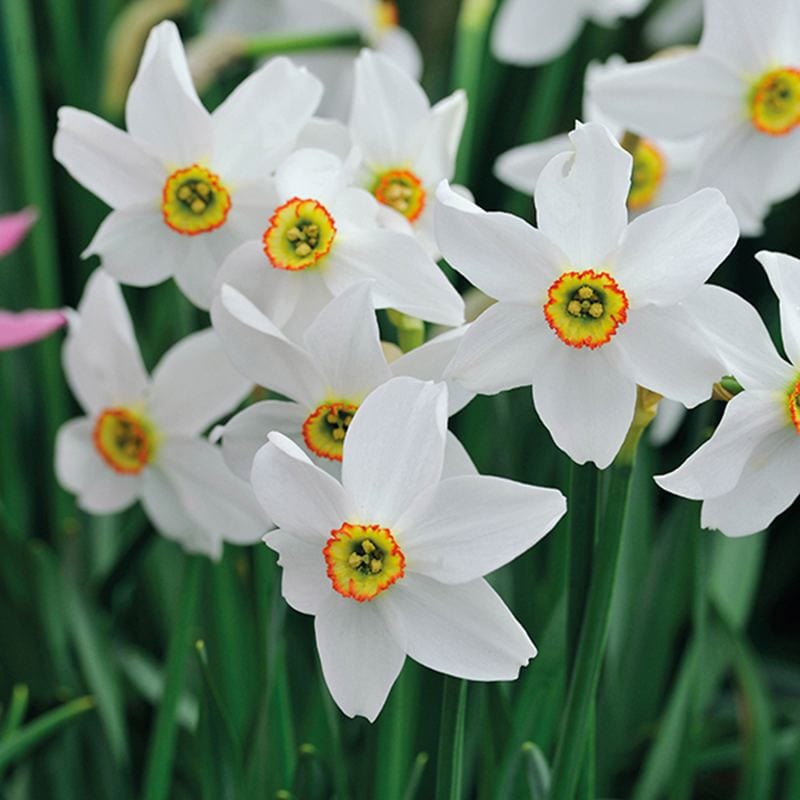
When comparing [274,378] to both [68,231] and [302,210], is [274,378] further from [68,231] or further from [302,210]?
[68,231]

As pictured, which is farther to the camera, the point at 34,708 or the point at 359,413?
the point at 34,708

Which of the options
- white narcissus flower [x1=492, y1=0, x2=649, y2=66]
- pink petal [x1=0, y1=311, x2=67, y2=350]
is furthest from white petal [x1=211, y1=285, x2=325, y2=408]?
white narcissus flower [x1=492, y1=0, x2=649, y2=66]

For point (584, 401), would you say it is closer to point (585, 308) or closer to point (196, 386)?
point (585, 308)

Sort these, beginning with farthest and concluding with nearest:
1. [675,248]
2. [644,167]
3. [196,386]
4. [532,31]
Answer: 1. [532,31]
2. [644,167]
3. [196,386]
4. [675,248]

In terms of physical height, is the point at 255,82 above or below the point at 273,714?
above

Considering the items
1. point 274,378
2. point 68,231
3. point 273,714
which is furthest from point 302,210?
point 68,231

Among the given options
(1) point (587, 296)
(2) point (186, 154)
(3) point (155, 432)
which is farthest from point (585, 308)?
(3) point (155, 432)
